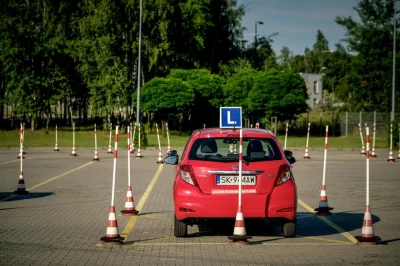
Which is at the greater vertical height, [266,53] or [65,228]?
[266,53]

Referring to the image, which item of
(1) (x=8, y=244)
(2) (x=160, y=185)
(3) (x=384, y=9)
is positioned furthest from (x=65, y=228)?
(3) (x=384, y=9)

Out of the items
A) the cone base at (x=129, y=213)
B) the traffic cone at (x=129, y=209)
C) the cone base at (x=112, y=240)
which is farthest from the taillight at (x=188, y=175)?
the cone base at (x=129, y=213)

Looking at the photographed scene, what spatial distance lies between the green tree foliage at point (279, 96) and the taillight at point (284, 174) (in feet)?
176

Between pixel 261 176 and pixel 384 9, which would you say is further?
pixel 384 9

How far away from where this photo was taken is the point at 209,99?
6950 cm

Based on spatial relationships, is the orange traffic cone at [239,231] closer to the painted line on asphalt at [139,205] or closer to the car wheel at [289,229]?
the car wheel at [289,229]

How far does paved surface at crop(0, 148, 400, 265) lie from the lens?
9.62 metres

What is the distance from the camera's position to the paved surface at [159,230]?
9.62 metres

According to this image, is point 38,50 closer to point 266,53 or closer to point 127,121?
point 127,121

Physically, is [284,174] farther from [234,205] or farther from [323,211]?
[323,211]

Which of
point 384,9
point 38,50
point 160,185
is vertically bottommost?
point 160,185

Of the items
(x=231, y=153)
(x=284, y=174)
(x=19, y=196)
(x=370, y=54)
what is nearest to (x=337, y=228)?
(x=284, y=174)

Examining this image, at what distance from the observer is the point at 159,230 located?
1223 centimetres

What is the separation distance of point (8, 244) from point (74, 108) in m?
76.5
